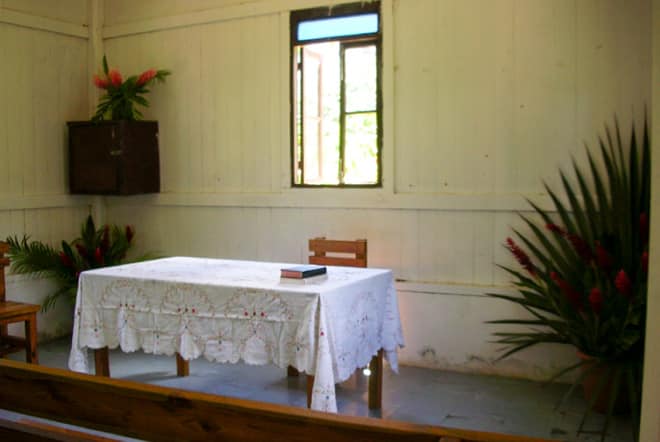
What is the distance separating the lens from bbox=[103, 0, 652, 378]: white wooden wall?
4223 millimetres

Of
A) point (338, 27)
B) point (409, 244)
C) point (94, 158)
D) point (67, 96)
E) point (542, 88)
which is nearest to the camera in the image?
point (542, 88)

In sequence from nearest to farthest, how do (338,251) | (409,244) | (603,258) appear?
(603,258), (338,251), (409,244)

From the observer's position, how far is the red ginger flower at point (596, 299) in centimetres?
338

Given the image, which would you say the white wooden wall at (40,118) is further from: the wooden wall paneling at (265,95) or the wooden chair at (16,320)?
the wooden wall paneling at (265,95)

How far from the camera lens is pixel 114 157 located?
5.44 m

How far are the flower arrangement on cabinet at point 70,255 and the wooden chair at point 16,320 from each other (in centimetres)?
35

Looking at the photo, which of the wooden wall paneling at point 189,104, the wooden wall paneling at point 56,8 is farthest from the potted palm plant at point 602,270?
the wooden wall paneling at point 56,8

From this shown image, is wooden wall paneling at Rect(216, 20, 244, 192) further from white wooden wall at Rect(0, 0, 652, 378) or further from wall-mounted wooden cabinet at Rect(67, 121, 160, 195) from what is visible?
wall-mounted wooden cabinet at Rect(67, 121, 160, 195)

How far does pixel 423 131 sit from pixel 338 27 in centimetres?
99

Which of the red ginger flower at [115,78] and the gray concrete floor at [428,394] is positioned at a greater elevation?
the red ginger flower at [115,78]

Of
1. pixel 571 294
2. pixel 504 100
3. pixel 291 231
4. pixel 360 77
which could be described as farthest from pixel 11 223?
pixel 571 294

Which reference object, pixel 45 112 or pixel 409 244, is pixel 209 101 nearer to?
pixel 45 112

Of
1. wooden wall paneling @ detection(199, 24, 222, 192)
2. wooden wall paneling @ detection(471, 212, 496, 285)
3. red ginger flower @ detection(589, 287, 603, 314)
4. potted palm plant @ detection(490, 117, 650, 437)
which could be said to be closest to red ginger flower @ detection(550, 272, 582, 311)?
potted palm plant @ detection(490, 117, 650, 437)

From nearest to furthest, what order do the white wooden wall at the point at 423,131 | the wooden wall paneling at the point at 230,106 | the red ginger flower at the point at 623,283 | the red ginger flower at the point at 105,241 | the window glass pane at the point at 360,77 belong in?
the red ginger flower at the point at 623,283 < the white wooden wall at the point at 423,131 < the window glass pane at the point at 360,77 < the wooden wall paneling at the point at 230,106 < the red ginger flower at the point at 105,241
